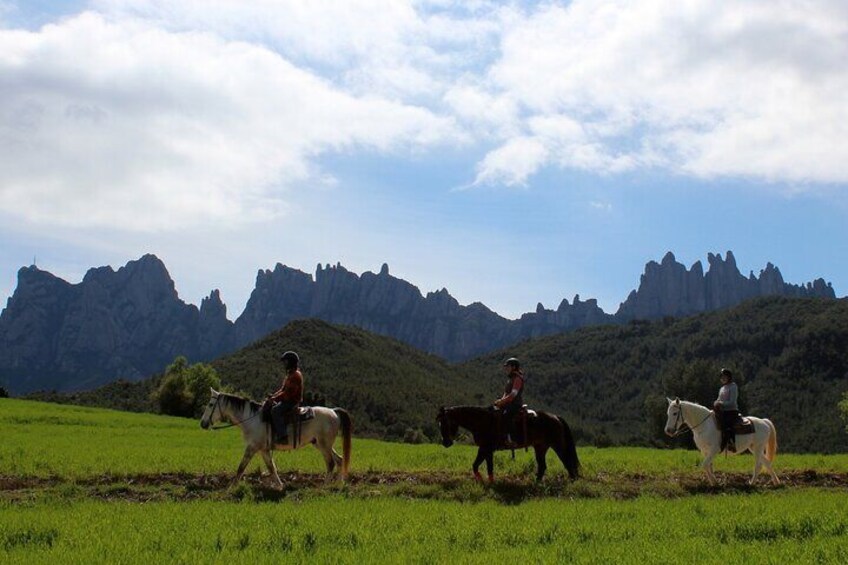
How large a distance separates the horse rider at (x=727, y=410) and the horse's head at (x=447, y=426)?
6.82 metres

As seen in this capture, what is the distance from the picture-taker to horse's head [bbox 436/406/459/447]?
16.3 metres

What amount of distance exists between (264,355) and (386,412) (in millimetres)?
25331

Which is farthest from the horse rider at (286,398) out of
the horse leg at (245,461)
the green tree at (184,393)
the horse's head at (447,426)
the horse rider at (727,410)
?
the green tree at (184,393)

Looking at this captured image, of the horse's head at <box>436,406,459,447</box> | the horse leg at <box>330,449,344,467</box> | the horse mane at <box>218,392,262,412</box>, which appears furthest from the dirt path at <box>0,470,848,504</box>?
the horse mane at <box>218,392,262,412</box>

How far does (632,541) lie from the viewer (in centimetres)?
918

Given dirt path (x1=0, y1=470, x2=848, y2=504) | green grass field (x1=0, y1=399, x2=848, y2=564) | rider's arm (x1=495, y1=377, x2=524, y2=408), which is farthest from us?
rider's arm (x1=495, y1=377, x2=524, y2=408)

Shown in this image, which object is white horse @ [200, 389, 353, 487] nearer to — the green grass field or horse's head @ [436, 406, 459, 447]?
the green grass field

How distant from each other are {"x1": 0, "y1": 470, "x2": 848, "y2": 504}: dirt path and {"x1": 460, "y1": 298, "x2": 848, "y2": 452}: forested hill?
47511 mm

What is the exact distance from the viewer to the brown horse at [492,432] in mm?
16359

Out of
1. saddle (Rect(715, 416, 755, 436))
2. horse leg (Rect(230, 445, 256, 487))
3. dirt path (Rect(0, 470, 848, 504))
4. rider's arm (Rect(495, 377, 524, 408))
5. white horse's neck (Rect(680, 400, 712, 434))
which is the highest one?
rider's arm (Rect(495, 377, 524, 408))

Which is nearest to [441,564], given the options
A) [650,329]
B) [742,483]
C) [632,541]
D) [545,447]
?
[632,541]

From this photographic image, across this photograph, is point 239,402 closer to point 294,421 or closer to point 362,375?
point 294,421

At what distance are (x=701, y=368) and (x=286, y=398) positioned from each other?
65365 mm

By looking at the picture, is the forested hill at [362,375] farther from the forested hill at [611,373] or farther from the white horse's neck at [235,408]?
the white horse's neck at [235,408]
